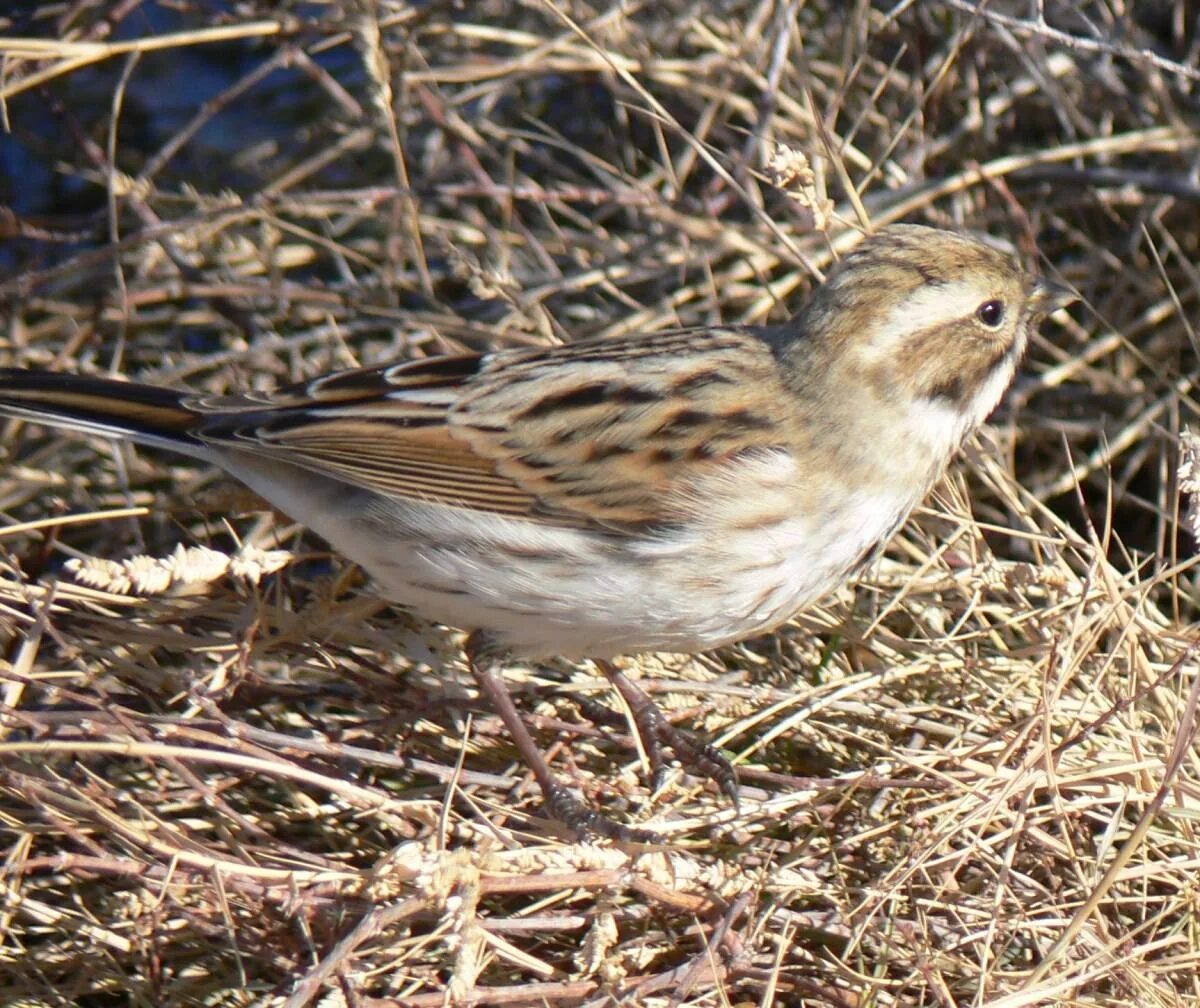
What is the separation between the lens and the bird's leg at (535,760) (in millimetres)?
3979

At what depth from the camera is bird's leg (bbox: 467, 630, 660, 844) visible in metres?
3.98

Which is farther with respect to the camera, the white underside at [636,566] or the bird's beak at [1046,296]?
the bird's beak at [1046,296]

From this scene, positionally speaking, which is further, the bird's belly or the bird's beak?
the bird's beak

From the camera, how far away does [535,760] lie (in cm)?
421

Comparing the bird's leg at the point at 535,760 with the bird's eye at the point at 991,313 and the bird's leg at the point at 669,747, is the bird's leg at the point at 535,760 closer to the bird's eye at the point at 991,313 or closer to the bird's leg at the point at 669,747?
the bird's leg at the point at 669,747

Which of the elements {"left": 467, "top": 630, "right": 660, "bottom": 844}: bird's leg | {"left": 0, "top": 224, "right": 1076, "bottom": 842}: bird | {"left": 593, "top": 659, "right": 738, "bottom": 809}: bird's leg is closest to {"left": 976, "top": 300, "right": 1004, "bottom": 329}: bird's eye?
{"left": 0, "top": 224, "right": 1076, "bottom": 842}: bird

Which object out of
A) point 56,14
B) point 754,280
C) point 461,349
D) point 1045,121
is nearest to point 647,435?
point 461,349

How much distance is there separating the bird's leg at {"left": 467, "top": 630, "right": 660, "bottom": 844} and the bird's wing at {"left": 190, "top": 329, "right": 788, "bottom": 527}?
0.36m

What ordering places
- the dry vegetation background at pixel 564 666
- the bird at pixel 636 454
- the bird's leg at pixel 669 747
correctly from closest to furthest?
the dry vegetation background at pixel 564 666, the bird at pixel 636 454, the bird's leg at pixel 669 747

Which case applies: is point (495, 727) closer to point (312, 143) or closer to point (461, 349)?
point (461, 349)

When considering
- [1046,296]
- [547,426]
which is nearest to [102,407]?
[547,426]

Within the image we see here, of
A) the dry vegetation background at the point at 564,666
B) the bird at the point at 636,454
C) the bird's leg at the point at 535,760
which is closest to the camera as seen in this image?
the dry vegetation background at the point at 564,666

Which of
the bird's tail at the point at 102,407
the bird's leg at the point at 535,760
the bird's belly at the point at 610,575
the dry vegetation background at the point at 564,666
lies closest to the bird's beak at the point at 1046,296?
the dry vegetation background at the point at 564,666

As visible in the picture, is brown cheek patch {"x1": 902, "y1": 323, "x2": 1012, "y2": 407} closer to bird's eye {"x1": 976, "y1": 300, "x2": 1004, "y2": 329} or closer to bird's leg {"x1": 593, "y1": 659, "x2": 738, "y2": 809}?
bird's eye {"x1": 976, "y1": 300, "x2": 1004, "y2": 329}
